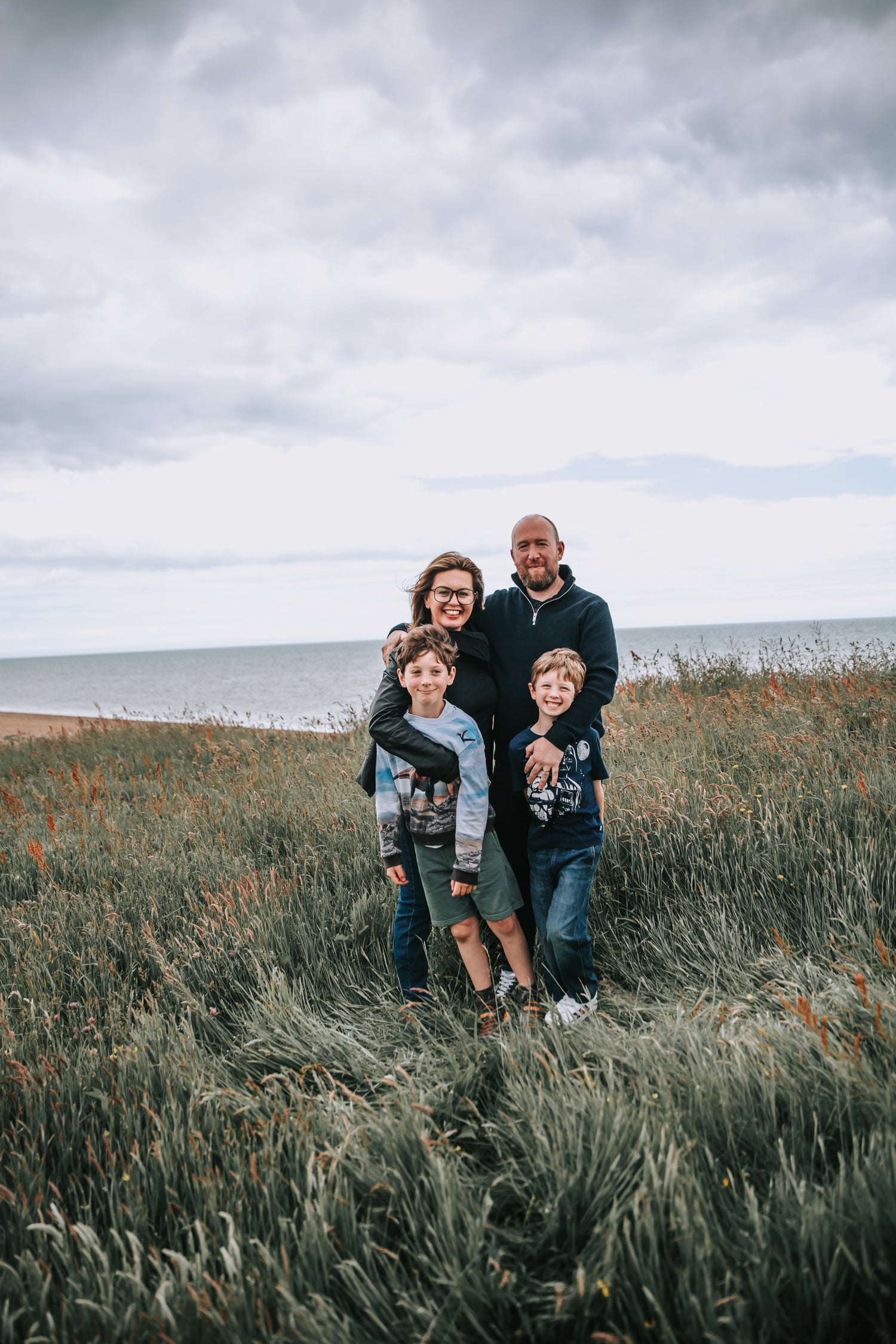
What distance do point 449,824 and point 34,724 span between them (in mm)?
21458

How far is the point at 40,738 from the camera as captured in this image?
1334 centimetres

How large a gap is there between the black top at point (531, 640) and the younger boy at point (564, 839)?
0.11 meters

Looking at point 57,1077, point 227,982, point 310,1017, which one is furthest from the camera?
point 227,982

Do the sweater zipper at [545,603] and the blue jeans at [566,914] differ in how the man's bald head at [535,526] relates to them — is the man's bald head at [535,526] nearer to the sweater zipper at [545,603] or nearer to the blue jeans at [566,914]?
the sweater zipper at [545,603]

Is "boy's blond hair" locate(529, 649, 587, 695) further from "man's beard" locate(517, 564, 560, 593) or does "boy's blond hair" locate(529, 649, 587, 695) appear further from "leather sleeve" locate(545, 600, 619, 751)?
"man's beard" locate(517, 564, 560, 593)

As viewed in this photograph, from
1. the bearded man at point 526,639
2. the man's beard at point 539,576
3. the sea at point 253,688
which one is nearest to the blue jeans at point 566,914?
the bearded man at point 526,639

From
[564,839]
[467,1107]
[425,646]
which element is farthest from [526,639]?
[467,1107]

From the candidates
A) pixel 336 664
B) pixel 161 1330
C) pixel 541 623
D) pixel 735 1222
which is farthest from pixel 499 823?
pixel 336 664

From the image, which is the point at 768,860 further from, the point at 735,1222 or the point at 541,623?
the point at 735,1222

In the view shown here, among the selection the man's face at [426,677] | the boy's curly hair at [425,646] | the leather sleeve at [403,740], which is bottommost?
the leather sleeve at [403,740]

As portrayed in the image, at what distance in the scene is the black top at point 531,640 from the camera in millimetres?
3242

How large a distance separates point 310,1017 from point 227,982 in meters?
0.72

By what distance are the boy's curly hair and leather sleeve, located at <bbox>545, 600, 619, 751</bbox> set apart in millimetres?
569

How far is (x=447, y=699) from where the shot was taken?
129 inches
